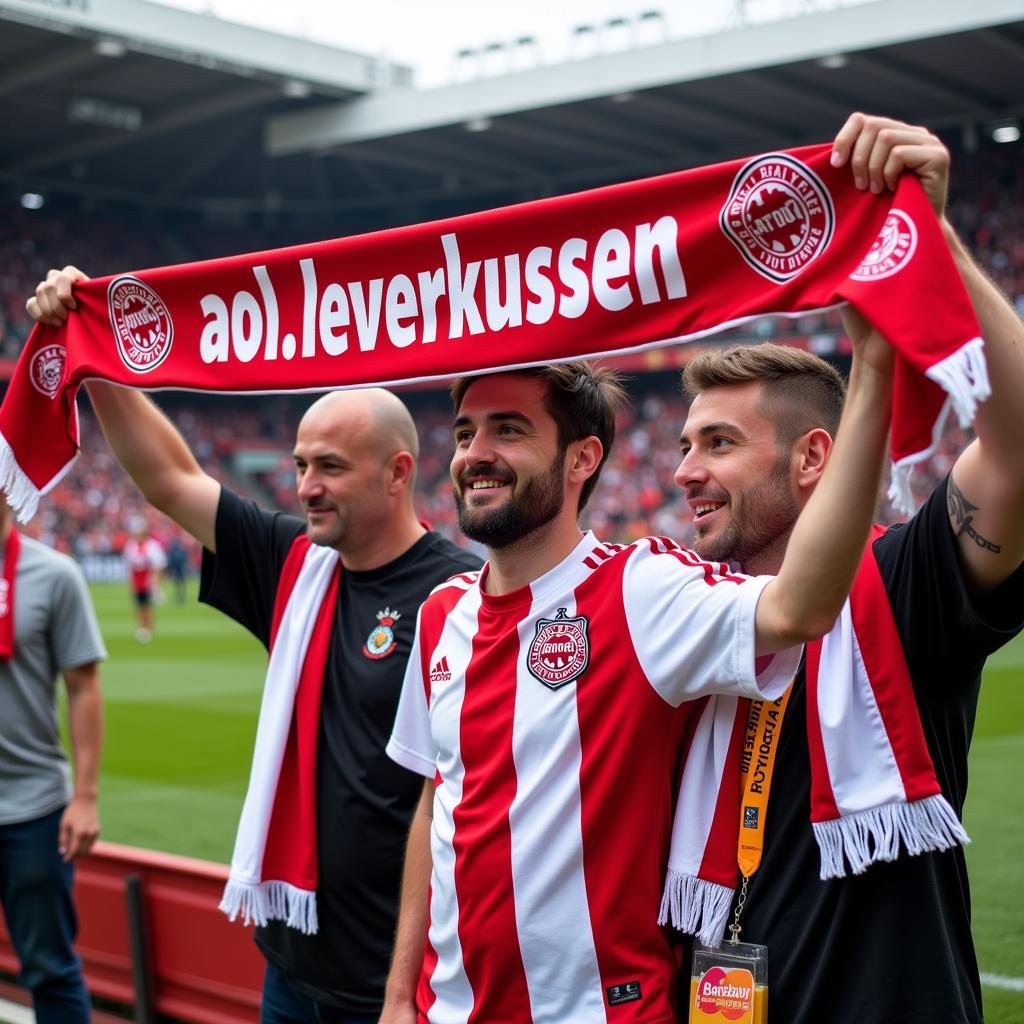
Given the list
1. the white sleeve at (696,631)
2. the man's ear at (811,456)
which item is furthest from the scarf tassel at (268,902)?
the man's ear at (811,456)

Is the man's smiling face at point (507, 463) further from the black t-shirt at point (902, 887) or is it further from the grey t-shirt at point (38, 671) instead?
the grey t-shirt at point (38, 671)

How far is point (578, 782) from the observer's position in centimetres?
217

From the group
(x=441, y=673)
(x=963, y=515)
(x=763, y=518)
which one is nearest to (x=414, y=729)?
(x=441, y=673)

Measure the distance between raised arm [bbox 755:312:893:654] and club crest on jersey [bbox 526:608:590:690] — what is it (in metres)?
0.46

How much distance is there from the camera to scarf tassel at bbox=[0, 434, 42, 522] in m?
3.06

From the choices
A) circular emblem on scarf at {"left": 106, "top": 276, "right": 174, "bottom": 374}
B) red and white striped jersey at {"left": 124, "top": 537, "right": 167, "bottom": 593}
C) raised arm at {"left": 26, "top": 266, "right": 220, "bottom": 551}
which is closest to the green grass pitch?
red and white striped jersey at {"left": 124, "top": 537, "right": 167, "bottom": 593}

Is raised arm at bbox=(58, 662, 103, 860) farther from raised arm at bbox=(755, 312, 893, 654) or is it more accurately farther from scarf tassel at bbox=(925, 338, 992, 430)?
scarf tassel at bbox=(925, 338, 992, 430)

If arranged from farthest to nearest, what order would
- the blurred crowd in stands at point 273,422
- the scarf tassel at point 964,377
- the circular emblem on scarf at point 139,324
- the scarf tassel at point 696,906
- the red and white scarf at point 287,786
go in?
the blurred crowd in stands at point 273,422
the red and white scarf at point 287,786
the circular emblem on scarf at point 139,324
the scarf tassel at point 696,906
the scarf tassel at point 964,377

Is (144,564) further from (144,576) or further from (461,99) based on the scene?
(461,99)

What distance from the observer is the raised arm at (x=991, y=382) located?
1842 mm

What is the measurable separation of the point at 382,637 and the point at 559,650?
38.2 inches

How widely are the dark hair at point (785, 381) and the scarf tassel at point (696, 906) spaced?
76cm

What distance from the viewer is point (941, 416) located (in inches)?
70.4

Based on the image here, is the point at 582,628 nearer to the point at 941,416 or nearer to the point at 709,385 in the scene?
the point at 709,385
